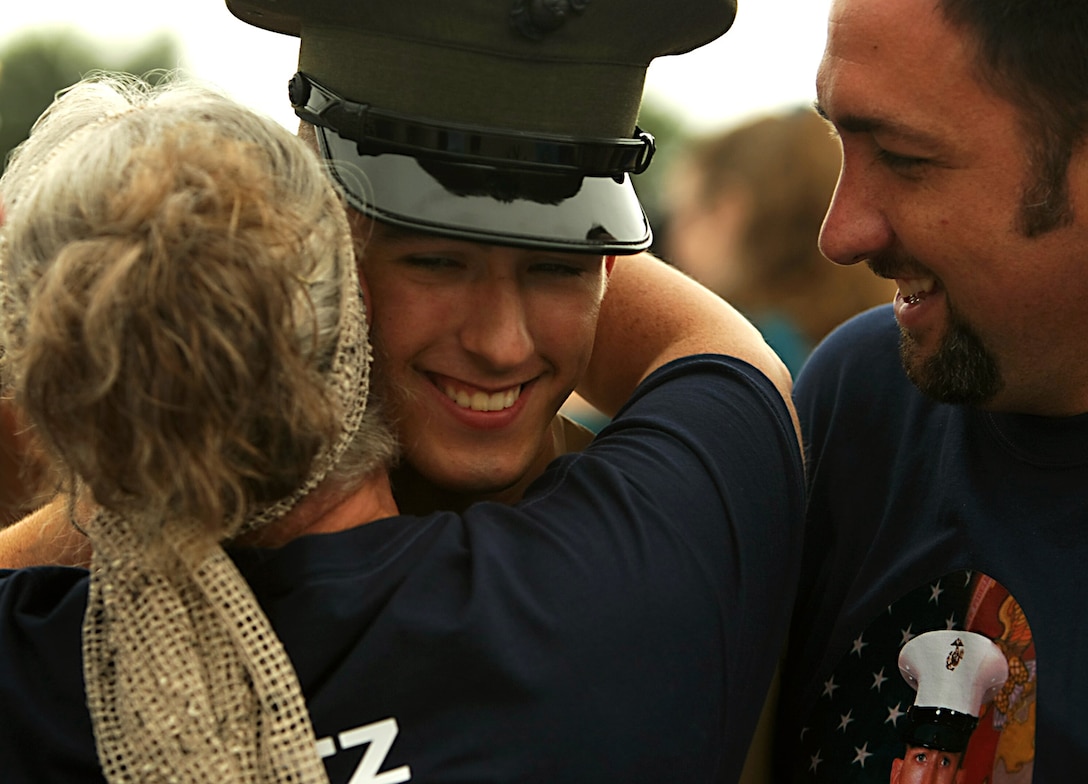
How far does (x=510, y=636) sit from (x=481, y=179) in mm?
704

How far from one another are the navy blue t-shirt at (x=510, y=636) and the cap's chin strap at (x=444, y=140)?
0.49 meters

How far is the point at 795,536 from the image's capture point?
194 centimetres

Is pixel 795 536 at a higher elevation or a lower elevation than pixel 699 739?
higher

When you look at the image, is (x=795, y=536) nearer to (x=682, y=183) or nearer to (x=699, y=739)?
(x=699, y=739)

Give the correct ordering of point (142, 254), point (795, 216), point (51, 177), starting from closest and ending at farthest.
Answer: point (142, 254) → point (51, 177) → point (795, 216)

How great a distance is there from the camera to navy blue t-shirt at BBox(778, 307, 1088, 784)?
1892 millimetres

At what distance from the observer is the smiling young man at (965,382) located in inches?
75.9

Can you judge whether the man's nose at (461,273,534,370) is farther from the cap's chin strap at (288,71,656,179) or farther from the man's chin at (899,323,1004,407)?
the man's chin at (899,323,1004,407)

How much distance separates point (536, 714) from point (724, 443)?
1.62 feet

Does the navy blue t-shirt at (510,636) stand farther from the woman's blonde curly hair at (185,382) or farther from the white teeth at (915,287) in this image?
the white teeth at (915,287)

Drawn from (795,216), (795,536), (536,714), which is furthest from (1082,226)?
(795,216)

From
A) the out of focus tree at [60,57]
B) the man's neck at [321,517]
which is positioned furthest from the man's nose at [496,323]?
the out of focus tree at [60,57]

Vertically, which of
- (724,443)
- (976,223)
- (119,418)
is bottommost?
(724,443)

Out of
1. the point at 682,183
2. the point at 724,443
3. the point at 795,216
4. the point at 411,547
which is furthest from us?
the point at 682,183
